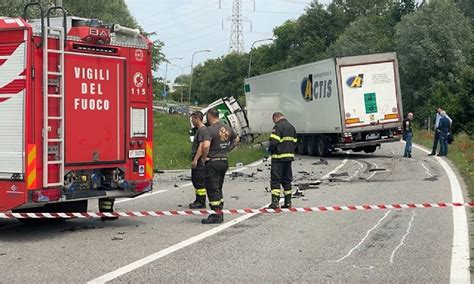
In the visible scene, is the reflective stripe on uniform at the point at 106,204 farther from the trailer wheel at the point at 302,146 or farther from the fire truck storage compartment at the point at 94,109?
the trailer wheel at the point at 302,146

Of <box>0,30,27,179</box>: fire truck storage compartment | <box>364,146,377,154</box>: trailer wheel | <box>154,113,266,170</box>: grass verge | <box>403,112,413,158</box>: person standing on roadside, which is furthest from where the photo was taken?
<box>364,146,377,154</box>: trailer wheel

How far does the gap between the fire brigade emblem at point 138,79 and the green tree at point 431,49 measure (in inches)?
1594

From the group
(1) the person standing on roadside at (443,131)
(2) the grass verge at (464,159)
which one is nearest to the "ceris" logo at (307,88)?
(1) the person standing on roadside at (443,131)

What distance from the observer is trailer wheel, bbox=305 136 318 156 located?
2655 centimetres

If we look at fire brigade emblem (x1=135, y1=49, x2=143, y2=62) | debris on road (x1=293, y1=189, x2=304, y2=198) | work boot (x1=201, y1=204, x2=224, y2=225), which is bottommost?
work boot (x1=201, y1=204, x2=224, y2=225)

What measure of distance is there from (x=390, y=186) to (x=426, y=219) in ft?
15.3

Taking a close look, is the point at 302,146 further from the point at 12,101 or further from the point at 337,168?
the point at 12,101

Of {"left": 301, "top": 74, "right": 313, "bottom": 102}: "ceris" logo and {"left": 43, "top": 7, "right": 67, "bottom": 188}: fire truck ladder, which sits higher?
{"left": 301, "top": 74, "right": 313, "bottom": 102}: "ceris" logo

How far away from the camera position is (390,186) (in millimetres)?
14898

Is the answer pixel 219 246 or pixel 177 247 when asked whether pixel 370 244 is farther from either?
pixel 177 247

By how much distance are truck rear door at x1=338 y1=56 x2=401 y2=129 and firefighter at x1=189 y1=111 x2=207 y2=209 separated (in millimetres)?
12363

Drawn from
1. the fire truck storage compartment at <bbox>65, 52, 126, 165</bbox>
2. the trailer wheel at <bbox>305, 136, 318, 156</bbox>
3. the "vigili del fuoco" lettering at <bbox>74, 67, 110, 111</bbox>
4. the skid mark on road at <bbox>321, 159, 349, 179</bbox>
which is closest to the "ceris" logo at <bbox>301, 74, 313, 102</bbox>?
the trailer wheel at <bbox>305, 136, 318, 156</bbox>

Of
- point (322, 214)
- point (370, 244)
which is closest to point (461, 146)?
point (322, 214)

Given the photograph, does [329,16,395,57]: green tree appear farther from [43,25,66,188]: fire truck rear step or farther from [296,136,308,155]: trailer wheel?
[43,25,66,188]: fire truck rear step
